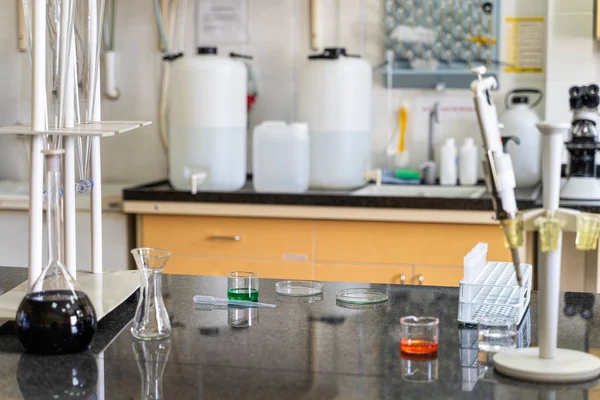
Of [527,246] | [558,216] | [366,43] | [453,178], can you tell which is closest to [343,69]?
[366,43]

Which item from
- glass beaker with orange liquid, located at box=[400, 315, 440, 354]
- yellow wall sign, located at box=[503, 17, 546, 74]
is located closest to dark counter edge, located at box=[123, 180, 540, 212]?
yellow wall sign, located at box=[503, 17, 546, 74]

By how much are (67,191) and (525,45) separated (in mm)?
2459

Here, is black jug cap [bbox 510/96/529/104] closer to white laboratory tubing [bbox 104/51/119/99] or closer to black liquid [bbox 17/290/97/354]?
white laboratory tubing [bbox 104/51/119/99]

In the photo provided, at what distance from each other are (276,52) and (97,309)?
2.43 metres

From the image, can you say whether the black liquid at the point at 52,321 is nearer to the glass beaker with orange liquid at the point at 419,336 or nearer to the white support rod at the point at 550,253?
the glass beaker with orange liquid at the point at 419,336

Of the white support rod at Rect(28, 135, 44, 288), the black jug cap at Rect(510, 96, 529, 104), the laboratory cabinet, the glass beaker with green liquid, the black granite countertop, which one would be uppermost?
the black jug cap at Rect(510, 96, 529, 104)

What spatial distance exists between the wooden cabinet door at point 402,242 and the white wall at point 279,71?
2.27ft

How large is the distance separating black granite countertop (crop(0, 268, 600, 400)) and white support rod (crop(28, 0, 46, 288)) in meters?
0.20

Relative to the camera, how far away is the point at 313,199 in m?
3.17

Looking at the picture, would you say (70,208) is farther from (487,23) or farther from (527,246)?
(487,23)

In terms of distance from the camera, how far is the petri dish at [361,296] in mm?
1705

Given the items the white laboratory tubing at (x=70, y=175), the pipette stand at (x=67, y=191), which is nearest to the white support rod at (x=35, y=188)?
the pipette stand at (x=67, y=191)

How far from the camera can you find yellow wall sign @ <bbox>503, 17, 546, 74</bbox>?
3.59 m

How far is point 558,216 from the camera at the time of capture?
1.24 m
